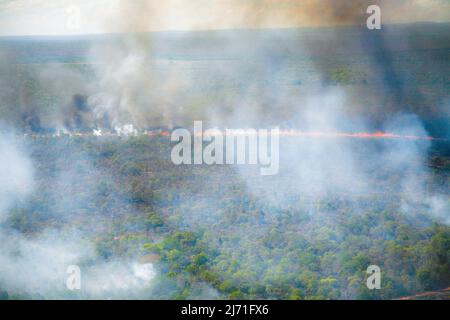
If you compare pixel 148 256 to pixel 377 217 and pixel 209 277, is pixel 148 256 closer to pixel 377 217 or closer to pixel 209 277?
pixel 209 277

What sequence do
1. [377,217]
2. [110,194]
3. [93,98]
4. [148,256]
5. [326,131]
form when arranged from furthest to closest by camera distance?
[93,98] < [326,131] < [110,194] < [377,217] < [148,256]

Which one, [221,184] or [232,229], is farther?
[221,184]

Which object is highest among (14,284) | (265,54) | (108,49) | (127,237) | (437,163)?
(265,54)

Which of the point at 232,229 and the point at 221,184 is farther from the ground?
the point at 221,184

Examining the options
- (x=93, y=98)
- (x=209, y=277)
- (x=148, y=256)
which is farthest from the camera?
(x=93, y=98)

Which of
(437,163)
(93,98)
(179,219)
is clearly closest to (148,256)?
(179,219)

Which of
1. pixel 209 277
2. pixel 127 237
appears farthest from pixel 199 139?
pixel 209 277

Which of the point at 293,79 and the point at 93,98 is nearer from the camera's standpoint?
the point at 93,98

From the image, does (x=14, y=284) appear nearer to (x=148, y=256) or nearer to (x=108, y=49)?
(x=148, y=256)

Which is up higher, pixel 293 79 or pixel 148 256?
pixel 293 79
